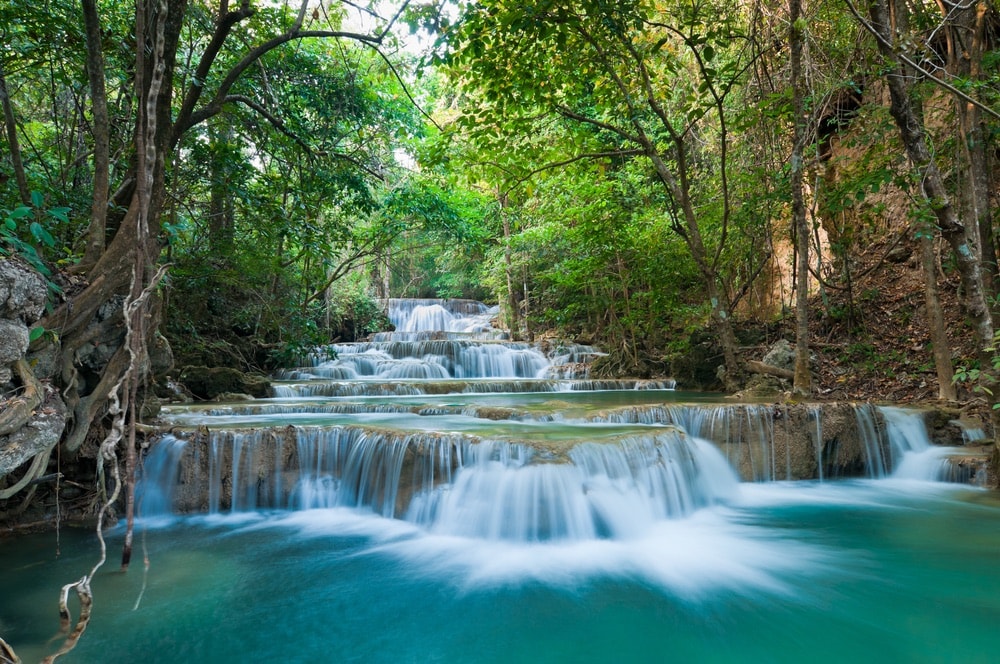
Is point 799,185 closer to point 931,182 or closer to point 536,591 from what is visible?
point 931,182

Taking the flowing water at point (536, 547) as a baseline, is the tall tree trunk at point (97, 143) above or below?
above

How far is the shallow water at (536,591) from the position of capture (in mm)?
3020

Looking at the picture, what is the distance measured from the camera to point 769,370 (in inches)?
353

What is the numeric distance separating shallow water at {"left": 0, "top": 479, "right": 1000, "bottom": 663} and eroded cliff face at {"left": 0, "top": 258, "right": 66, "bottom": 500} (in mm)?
1063

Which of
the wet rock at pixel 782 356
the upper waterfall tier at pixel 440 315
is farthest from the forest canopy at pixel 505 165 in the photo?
the upper waterfall tier at pixel 440 315

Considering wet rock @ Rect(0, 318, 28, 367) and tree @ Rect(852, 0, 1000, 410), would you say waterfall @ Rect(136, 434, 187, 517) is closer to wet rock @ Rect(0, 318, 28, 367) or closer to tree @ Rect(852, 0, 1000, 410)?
wet rock @ Rect(0, 318, 28, 367)

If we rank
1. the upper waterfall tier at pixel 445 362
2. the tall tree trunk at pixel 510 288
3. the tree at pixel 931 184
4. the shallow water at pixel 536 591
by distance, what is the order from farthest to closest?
the tall tree trunk at pixel 510 288
the upper waterfall tier at pixel 445 362
the tree at pixel 931 184
the shallow water at pixel 536 591

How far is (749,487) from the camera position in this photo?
20.6 feet

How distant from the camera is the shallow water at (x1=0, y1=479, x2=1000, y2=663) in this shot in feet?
9.91

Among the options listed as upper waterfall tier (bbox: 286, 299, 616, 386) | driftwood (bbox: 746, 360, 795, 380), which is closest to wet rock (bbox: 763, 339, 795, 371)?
driftwood (bbox: 746, 360, 795, 380)

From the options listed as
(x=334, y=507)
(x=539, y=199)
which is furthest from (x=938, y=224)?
(x=539, y=199)

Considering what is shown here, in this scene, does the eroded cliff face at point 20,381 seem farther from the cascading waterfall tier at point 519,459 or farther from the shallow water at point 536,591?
the cascading waterfall tier at point 519,459

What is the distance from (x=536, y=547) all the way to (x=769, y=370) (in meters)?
6.21

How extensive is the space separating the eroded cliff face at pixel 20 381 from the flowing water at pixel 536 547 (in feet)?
3.50
